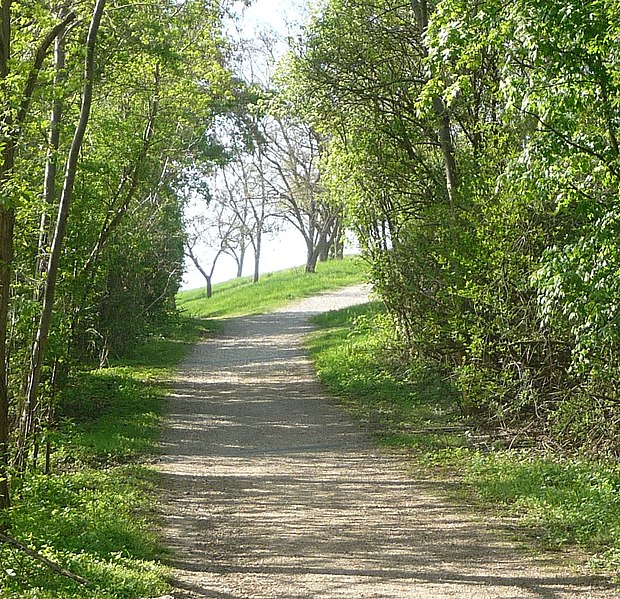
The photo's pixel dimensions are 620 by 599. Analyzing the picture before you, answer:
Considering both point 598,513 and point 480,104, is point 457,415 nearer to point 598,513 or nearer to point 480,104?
point 480,104

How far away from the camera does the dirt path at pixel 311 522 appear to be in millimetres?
7309

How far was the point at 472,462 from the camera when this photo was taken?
11766 millimetres

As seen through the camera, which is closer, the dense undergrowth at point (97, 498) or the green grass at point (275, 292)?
the dense undergrowth at point (97, 498)

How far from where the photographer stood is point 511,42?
360 inches

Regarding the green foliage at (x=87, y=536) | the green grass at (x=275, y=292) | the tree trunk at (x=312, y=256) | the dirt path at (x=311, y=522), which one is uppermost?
the tree trunk at (x=312, y=256)

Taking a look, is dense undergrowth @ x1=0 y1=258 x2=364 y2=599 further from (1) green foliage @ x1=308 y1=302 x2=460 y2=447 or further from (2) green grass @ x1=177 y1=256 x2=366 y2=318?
(2) green grass @ x1=177 y1=256 x2=366 y2=318

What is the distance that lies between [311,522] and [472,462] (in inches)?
124

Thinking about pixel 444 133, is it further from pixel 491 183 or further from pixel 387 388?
pixel 387 388

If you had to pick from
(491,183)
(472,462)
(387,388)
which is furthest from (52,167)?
(387,388)

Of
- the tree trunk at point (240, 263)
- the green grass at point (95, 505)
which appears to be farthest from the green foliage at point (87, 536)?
the tree trunk at point (240, 263)

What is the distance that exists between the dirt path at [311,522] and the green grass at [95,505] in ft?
1.11

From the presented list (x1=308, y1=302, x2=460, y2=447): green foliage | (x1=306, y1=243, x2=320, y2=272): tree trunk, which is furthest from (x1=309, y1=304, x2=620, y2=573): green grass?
(x1=306, y1=243, x2=320, y2=272): tree trunk

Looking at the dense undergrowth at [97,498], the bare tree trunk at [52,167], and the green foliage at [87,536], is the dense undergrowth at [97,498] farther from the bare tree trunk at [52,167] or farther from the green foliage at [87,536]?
the bare tree trunk at [52,167]

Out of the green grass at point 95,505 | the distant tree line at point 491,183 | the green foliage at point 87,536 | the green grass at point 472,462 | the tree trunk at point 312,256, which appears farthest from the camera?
the tree trunk at point 312,256
